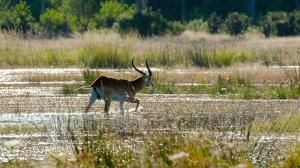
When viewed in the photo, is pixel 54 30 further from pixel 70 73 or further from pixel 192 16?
pixel 70 73

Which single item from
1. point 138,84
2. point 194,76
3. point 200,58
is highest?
point 138,84

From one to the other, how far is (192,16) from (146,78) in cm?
4721

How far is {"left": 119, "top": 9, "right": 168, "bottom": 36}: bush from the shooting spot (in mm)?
50375

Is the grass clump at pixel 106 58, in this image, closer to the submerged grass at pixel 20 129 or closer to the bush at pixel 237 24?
the submerged grass at pixel 20 129

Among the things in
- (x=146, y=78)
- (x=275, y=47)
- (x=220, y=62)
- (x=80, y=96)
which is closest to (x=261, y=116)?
(x=146, y=78)

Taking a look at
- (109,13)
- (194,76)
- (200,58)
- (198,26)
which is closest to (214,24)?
(198,26)

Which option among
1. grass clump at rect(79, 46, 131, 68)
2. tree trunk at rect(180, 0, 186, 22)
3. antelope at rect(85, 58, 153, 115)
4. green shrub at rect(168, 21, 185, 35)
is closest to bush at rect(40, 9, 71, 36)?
green shrub at rect(168, 21, 185, 35)

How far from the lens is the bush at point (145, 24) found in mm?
50375

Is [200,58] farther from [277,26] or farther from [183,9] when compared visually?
[183,9]

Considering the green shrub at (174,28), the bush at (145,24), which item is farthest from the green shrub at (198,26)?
the bush at (145,24)

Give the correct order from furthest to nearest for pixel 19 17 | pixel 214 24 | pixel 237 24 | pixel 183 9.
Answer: pixel 183 9 < pixel 214 24 < pixel 19 17 < pixel 237 24

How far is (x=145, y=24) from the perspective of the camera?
50.8 m

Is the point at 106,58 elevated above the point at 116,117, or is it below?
below

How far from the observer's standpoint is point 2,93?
22.7 m
